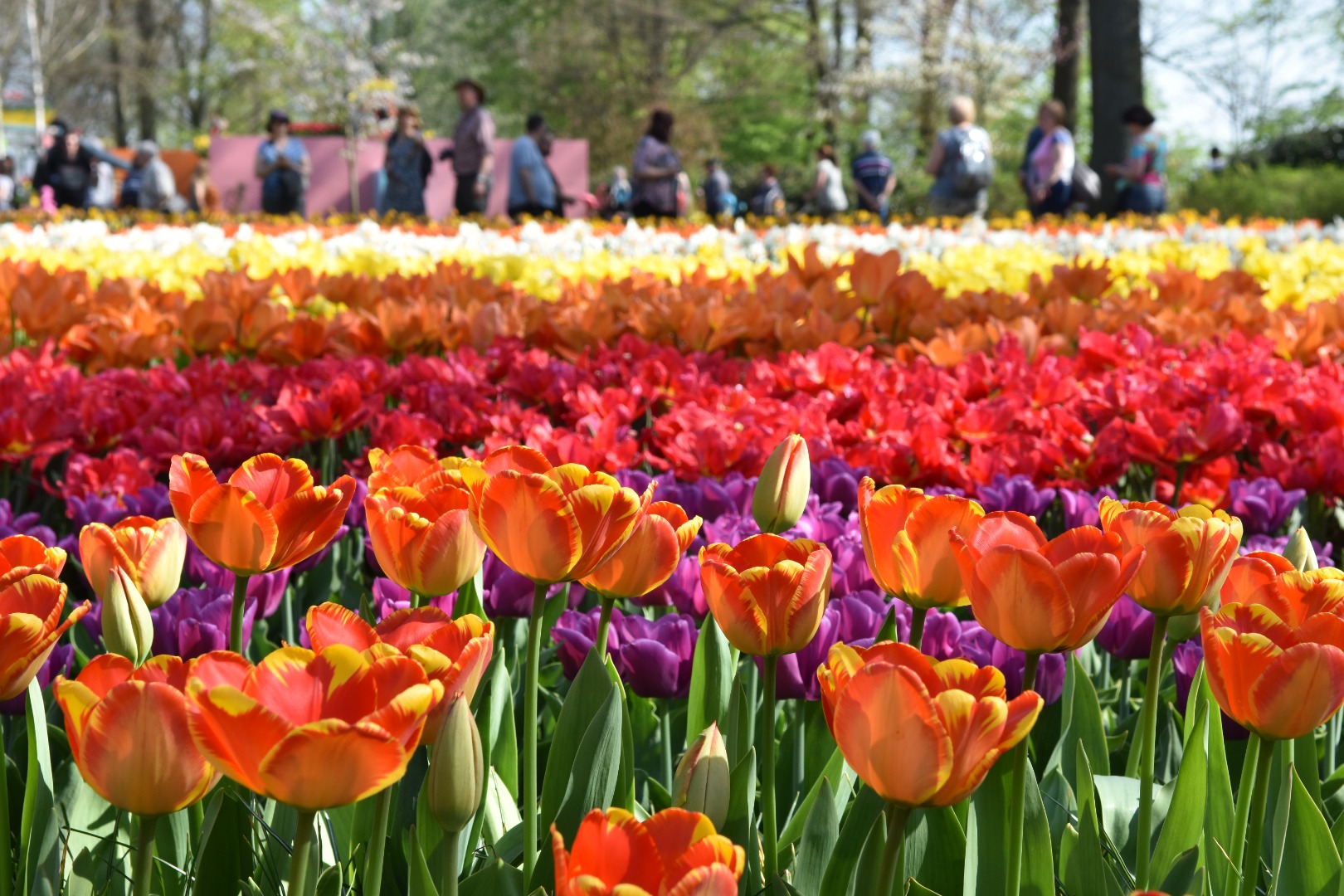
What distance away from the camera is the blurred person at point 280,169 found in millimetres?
15117

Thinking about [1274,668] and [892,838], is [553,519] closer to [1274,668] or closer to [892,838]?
[892,838]

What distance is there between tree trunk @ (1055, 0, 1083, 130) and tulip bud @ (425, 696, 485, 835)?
58.6 ft

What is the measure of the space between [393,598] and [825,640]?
499 mm

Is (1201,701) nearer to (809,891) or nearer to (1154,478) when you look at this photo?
(809,891)

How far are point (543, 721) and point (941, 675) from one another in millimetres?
951

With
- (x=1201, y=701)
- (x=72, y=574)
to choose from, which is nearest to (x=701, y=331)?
(x=72, y=574)

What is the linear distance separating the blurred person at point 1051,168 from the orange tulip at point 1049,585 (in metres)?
12.1

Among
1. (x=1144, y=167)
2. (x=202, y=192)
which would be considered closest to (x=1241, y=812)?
(x=1144, y=167)

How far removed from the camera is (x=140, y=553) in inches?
43.0

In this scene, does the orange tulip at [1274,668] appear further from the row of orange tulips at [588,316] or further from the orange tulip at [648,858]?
the row of orange tulips at [588,316]

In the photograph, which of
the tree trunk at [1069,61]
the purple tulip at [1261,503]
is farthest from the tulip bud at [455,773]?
the tree trunk at [1069,61]

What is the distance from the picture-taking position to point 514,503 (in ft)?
3.11

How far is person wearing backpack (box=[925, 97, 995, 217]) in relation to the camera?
1204 cm

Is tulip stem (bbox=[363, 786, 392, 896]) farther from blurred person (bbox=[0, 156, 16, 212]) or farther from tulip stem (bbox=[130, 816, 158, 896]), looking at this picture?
blurred person (bbox=[0, 156, 16, 212])
